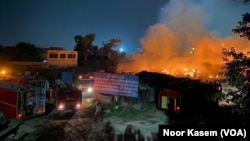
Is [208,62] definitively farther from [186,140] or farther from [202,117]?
[186,140]

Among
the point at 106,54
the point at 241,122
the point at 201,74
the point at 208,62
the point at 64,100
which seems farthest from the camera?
the point at 106,54

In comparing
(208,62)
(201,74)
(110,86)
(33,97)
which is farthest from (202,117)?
(208,62)

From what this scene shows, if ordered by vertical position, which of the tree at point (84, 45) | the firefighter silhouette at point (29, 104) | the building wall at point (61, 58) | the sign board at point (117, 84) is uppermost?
the tree at point (84, 45)

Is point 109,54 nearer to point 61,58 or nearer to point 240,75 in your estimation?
point 61,58

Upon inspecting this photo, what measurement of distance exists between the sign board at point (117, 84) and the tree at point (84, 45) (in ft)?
141

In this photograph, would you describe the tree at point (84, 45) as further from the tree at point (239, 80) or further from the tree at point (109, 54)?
the tree at point (239, 80)

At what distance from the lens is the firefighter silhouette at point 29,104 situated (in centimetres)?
1944

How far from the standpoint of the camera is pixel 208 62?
6122cm

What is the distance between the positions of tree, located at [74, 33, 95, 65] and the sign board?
4285 cm

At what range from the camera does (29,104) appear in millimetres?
19656

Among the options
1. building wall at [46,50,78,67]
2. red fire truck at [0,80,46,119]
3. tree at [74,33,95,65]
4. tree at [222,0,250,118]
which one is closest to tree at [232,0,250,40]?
tree at [222,0,250,118]

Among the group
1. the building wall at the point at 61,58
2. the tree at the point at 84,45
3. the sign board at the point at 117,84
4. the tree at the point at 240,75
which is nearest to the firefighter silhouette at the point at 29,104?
the sign board at the point at 117,84

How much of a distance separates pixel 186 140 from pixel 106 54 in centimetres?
5829

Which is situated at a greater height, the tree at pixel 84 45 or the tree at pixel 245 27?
the tree at pixel 84 45
